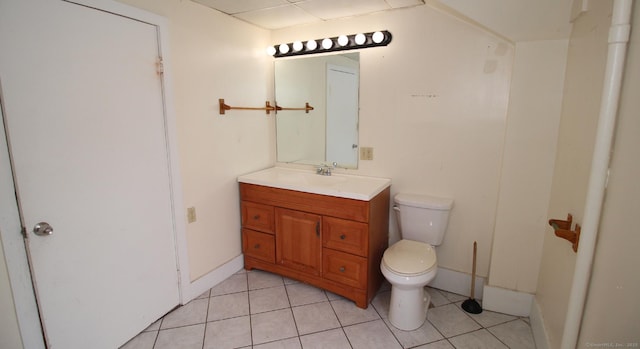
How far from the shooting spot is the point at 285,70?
2812 millimetres

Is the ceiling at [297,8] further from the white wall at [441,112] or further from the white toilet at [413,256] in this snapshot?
the white toilet at [413,256]

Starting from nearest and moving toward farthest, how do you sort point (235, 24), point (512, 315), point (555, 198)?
point (555, 198)
point (512, 315)
point (235, 24)

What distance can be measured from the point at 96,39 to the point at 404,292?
2222 millimetres

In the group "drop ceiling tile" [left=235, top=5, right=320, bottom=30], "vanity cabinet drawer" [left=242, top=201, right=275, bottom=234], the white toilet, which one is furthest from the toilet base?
"drop ceiling tile" [left=235, top=5, right=320, bottom=30]

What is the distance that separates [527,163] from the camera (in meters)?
1.94

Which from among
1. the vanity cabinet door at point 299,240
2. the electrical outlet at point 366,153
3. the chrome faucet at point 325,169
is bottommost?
the vanity cabinet door at point 299,240

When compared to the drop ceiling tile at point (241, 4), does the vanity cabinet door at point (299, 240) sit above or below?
below

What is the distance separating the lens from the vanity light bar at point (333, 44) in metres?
2.31

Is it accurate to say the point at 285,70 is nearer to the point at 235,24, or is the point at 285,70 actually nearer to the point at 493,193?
the point at 235,24

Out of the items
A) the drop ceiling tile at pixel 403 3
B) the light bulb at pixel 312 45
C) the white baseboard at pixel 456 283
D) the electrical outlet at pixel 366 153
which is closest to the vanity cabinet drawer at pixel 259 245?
the electrical outlet at pixel 366 153

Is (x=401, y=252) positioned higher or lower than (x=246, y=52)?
lower

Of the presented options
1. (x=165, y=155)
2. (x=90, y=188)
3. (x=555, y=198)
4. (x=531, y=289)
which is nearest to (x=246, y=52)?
(x=165, y=155)

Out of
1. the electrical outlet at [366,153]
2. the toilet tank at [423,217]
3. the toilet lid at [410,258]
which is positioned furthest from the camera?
the electrical outlet at [366,153]

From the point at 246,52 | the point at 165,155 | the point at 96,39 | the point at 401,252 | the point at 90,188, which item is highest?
the point at 246,52
